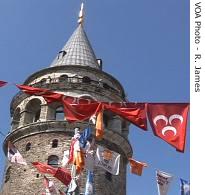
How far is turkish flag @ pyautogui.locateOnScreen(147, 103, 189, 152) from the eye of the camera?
15064 millimetres

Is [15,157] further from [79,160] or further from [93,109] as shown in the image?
[93,109]

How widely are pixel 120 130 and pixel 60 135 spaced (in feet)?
13.5

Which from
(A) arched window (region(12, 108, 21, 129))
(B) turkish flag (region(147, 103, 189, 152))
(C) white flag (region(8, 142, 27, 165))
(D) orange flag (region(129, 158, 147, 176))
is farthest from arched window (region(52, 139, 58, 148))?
(B) turkish flag (region(147, 103, 189, 152))

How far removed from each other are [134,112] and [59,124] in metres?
12.9

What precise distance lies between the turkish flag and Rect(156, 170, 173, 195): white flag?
5.76m

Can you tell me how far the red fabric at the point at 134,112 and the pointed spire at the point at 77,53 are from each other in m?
16.0

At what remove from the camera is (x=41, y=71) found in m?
34.2

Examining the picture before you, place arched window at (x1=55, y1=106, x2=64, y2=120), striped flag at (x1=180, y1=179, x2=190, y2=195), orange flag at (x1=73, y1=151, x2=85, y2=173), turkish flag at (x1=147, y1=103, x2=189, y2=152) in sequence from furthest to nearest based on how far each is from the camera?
arched window at (x1=55, y1=106, x2=64, y2=120) → striped flag at (x1=180, y1=179, x2=190, y2=195) → orange flag at (x1=73, y1=151, x2=85, y2=173) → turkish flag at (x1=147, y1=103, x2=189, y2=152)

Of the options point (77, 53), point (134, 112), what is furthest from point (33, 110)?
point (134, 112)

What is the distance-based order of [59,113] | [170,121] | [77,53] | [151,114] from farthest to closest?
[77,53], [59,113], [151,114], [170,121]

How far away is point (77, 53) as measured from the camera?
117 feet

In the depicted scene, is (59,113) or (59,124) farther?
(59,113)

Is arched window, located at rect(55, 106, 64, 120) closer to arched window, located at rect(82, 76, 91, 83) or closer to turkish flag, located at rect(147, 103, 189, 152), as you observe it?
arched window, located at rect(82, 76, 91, 83)
